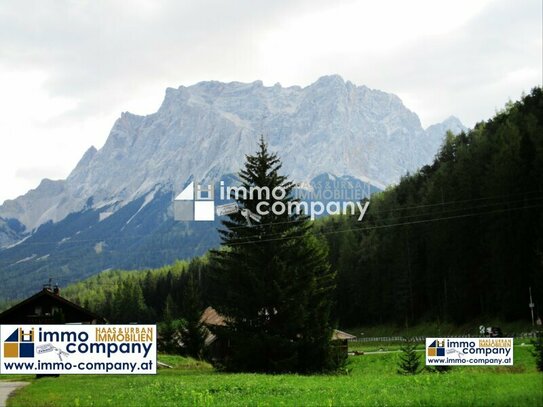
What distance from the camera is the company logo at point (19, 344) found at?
26.2m

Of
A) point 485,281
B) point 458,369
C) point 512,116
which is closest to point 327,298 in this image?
point 458,369

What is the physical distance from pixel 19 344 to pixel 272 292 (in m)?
19.8

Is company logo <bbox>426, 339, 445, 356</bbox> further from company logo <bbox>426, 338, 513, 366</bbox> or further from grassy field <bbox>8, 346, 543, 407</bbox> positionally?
grassy field <bbox>8, 346, 543, 407</bbox>

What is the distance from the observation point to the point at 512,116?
293 ft

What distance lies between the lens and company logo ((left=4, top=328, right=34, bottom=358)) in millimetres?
26250

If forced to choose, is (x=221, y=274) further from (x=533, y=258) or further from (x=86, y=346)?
(x=533, y=258)

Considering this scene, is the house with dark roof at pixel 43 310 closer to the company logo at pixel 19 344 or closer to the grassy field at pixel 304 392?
the grassy field at pixel 304 392

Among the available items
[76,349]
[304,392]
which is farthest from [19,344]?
[304,392]

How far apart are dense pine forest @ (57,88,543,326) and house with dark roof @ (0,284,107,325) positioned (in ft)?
37.3

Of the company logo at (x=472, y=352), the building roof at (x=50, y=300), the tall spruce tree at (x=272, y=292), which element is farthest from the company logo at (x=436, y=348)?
the building roof at (x=50, y=300)

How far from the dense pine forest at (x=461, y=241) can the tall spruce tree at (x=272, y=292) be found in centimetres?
266

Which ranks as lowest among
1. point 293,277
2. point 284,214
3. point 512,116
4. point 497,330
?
point 497,330

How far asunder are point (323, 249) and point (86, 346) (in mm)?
23762

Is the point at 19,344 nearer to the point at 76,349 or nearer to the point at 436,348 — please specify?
the point at 76,349
